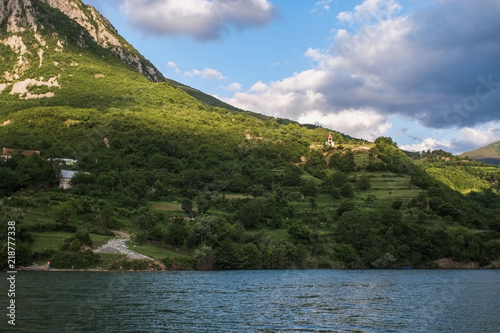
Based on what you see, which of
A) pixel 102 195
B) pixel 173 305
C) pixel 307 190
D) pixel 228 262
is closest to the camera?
pixel 173 305

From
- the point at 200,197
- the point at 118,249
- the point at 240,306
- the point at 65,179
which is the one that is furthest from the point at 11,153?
the point at 240,306

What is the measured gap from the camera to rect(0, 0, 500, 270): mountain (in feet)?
287

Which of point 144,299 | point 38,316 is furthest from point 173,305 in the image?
point 38,316

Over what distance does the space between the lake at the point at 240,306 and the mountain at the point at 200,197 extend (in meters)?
23.9

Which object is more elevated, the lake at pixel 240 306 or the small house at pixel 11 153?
the small house at pixel 11 153

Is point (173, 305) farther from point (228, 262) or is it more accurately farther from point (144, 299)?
point (228, 262)

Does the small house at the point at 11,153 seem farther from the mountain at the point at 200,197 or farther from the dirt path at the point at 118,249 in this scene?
the dirt path at the point at 118,249

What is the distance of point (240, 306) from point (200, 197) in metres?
83.5

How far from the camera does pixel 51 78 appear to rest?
656 feet

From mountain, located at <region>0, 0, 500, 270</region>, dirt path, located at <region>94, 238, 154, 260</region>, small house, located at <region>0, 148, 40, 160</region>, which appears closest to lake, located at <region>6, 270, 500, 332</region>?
dirt path, located at <region>94, 238, 154, 260</region>

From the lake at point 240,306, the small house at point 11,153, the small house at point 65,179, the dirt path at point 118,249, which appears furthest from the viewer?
the small house at point 11,153

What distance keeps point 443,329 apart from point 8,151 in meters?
127

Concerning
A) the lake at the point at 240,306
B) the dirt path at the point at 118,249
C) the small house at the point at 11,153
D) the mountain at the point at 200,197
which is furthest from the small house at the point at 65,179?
the lake at the point at 240,306

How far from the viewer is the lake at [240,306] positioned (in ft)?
108
